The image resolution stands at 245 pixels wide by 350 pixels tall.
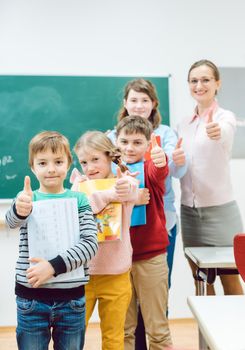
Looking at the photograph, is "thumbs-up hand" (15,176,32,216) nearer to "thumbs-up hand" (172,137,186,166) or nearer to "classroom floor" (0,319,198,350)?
"thumbs-up hand" (172,137,186,166)

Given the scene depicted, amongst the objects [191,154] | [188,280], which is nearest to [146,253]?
[191,154]

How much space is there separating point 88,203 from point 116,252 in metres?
0.28

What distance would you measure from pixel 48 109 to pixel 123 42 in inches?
31.6

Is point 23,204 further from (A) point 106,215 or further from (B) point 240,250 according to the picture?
(B) point 240,250

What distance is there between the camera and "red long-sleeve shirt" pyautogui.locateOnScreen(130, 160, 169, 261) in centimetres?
179

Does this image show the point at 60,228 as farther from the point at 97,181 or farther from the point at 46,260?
the point at 97,181

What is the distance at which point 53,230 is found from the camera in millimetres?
1421

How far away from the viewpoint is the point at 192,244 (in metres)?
2.34

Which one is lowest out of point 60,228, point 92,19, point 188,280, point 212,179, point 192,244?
point 188,280

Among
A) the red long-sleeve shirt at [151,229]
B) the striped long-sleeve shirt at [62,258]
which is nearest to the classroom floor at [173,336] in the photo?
the red long-sleeve shirt at [151,229]

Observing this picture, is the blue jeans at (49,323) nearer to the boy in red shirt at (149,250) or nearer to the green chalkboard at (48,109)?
the boy in red shirt at (149,250)

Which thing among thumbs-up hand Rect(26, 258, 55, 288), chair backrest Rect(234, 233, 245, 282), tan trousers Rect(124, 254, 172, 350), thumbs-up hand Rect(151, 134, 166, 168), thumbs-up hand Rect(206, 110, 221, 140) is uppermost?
thumbs-up hand Rect(206, 110, 221, 140)

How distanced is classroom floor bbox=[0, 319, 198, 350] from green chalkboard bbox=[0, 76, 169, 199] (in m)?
1.05

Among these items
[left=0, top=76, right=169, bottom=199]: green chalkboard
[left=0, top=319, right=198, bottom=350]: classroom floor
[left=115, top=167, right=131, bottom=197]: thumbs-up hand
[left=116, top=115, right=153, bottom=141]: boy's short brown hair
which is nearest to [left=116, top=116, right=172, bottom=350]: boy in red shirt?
[left=116, top=115, right=153, bottom=141]: boy's short brown hair
